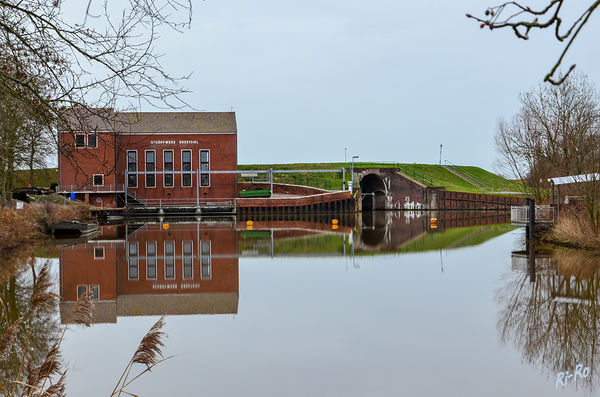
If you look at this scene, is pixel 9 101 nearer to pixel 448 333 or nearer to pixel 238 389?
pixel 238 389

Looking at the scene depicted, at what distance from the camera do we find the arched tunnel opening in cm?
5462

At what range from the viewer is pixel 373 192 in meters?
56.4

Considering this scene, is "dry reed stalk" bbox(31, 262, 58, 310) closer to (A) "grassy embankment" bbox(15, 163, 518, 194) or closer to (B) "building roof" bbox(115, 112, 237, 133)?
(B) "building roof" bbox(115, 112, 237, 133)

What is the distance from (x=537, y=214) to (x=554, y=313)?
1346 cm

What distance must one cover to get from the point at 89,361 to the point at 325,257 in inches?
468

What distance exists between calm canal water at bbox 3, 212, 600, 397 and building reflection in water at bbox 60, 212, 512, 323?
8 centimetres

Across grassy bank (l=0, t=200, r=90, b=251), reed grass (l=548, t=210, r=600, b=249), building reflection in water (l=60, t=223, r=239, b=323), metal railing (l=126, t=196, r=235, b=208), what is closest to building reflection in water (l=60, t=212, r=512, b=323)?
building reflection in water (l=60, t=223, r=239, b=323)

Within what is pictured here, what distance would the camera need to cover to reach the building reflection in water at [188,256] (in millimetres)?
11445

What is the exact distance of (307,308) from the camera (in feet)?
34.7

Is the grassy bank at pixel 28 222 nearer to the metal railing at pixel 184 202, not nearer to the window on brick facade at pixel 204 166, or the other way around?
the metal railing at pixel 184 202

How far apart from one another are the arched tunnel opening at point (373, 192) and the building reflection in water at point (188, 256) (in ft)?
72.9

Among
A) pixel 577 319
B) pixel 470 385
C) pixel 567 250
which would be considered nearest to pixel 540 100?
pixel 567 250

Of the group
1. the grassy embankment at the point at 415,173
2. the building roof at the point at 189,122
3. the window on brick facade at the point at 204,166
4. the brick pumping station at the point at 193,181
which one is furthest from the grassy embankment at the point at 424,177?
the window on brick facade at the point at 204,166

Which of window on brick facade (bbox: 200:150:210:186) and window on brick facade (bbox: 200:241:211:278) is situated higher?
window on brick facade (bbox: 200:150:210:186)
